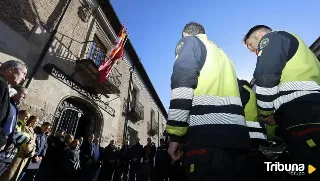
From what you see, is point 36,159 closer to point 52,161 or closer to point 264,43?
point 52,161

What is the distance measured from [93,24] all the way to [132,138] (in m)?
7.69

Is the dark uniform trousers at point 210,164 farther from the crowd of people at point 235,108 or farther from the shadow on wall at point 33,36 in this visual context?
the shadow on wall at point 33,36

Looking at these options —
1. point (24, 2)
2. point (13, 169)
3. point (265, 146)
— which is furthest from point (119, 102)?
point (265, 146)

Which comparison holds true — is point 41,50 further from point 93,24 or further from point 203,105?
point 203,105

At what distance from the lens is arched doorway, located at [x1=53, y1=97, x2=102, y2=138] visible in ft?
24.8

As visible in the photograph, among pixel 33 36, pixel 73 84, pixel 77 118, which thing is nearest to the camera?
pixel 33 36

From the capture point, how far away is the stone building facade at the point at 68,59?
6129 millimetres

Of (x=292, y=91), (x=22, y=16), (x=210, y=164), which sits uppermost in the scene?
(x=22, y=16)

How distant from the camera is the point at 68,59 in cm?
778

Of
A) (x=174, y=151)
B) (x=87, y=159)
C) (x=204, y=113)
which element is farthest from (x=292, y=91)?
(x=87, y=159)

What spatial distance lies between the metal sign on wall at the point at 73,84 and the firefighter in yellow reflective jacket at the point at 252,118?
6515 millimetres

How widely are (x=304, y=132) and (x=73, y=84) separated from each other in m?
7.92
